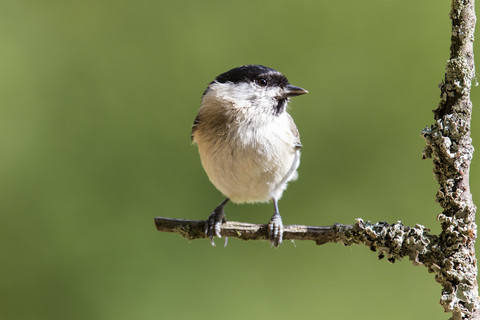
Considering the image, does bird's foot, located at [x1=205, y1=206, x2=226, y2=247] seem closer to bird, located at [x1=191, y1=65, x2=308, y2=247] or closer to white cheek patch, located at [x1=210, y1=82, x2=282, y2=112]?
bird, located at [x1=191, y1=65, x2=308, y2=247]

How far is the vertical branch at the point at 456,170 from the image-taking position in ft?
2.53

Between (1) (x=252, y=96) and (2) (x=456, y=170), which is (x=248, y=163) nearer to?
(1) (x=252, y=96)

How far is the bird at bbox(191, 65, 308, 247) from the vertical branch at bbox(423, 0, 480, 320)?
2.12 feet

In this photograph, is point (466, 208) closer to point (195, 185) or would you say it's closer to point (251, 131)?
point (251, 131)

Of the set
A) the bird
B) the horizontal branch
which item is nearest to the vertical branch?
the horizontal branch

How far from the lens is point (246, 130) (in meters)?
1.53

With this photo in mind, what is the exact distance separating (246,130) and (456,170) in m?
0.80

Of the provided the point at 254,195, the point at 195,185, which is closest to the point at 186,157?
the point at 195,185

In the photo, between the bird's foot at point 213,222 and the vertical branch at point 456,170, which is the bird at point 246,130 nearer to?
the bird's foot at point 213,222

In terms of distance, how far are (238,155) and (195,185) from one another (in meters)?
1.04

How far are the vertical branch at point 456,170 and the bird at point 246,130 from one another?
0.64 metres

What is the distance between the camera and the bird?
1.52 m

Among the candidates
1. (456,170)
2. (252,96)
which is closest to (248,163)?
(252,96)

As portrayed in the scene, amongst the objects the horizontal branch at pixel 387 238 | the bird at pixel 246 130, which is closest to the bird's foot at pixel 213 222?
the bird at pixel 246 130
